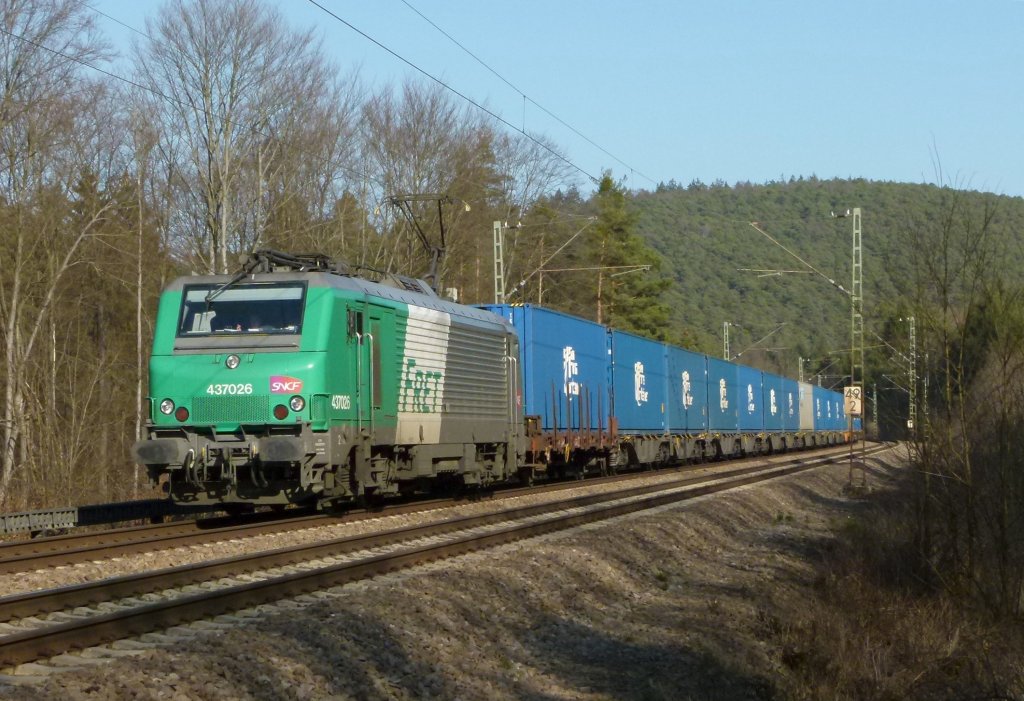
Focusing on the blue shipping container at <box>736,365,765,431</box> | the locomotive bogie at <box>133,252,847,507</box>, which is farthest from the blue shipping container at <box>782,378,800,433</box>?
the locomotive bogie at <box>133,252,847,507</box>

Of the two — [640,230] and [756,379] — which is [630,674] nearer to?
[756,379]

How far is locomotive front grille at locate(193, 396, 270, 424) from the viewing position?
14953 millimetres

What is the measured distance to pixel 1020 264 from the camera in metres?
13.4

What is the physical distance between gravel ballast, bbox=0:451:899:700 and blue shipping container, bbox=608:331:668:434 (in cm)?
1396

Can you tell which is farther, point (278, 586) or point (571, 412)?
point (571, 412)

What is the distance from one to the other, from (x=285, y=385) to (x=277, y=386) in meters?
0.10

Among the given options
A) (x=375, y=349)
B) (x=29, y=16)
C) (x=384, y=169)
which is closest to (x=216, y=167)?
(x=29, y=16)

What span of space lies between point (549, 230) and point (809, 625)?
49.1 meters

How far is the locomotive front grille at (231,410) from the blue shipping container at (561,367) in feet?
30.2

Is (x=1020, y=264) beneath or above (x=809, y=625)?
above

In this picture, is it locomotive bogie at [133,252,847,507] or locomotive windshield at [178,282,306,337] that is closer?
locomotive bogie at [133,252,847,507]

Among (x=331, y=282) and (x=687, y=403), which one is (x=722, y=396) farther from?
(x=331, y=282)

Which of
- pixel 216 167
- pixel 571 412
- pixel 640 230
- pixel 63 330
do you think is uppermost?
pixel 640 230

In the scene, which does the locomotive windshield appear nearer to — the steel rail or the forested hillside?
the steel rail
